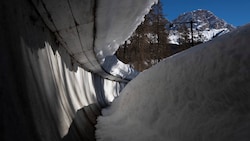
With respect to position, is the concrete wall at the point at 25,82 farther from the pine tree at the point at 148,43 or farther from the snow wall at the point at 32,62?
the pine tree at the point at 148,43

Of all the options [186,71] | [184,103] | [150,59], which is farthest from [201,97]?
[150,59]

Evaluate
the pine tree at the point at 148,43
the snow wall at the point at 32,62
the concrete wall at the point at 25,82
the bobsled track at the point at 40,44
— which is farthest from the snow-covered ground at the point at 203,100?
the pine tree at the point at 148,43

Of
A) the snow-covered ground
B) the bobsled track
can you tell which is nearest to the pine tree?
the snow-covered ground

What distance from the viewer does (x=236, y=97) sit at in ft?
9.54

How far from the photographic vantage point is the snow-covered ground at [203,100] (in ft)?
9.23

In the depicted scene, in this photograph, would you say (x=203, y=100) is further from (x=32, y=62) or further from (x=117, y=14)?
(x=32, y=62)

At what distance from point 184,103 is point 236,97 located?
101 cm

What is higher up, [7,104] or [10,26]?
[10,26]

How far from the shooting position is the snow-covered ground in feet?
9.23

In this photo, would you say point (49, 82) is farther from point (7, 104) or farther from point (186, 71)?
point (186, 71)

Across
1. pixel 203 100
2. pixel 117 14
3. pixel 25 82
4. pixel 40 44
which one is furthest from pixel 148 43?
pixel 25 82

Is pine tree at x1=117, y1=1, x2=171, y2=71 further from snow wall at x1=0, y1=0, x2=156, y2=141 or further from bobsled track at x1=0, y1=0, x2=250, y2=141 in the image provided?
snow wall at x1=0, y1=0, x2=156, y2=141

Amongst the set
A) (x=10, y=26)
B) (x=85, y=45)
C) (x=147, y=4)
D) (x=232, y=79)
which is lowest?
(x=232, y=79)

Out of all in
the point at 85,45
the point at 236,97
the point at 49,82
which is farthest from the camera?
the point at 85,45
